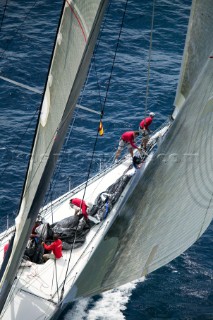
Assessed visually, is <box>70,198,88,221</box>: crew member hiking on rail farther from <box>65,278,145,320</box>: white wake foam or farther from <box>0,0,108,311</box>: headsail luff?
<box>0,0,108,311</box>: headsail luff

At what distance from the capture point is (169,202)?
26031 mm

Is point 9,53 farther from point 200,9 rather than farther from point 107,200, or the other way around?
point 200,9

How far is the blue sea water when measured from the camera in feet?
101

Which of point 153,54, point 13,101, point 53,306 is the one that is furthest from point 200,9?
point 153,54

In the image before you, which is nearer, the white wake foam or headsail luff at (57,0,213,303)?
headsail luff at (57,0,213,303)

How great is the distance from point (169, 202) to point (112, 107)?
59.8ft

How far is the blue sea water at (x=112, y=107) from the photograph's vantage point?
1209 inches

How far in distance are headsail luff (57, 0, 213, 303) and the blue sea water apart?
2904 millimetres

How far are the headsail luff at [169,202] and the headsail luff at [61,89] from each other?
3.75 metres

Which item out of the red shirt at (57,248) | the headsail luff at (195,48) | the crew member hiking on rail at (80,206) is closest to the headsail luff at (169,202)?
the headsail luff at (195,48)

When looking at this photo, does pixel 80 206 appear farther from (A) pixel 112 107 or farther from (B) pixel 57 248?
(A) pixel 112 107

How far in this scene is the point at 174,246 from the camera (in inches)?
1086

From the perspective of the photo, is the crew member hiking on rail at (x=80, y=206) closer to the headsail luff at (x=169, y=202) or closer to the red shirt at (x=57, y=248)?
the red shirt at (x=57, y=248)

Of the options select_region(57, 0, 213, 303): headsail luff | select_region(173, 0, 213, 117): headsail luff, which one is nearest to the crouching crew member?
select_region(57, 0, 213, 303): headsail luff
